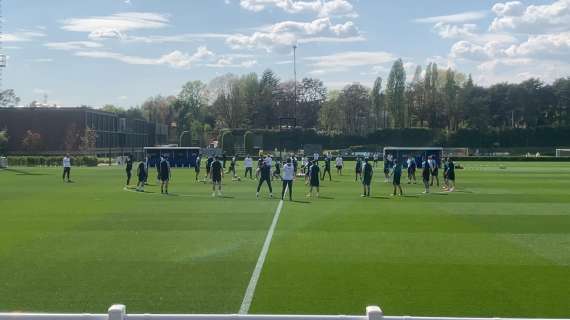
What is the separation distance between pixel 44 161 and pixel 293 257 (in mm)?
62333

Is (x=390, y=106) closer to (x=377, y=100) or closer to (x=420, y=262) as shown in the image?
(x=377, y=100)

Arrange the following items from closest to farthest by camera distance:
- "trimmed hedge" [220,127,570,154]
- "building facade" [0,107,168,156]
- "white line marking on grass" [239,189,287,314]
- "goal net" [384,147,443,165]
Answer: "white line marking on grass" [239,189,287,314]
"goal net" [384,147,443,165]
"building facade" [0,107,168,156]
"trimmed hedge" [220,127,570,154]

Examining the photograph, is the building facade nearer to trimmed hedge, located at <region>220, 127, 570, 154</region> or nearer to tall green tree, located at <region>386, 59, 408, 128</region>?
trimmed hedge, located at <region>220, 127, 570, 154</region>

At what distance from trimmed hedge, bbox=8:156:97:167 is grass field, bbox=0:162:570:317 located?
4802 centimetres

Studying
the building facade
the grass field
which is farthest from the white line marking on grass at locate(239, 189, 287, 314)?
the building facade

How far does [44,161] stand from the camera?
2724 inches

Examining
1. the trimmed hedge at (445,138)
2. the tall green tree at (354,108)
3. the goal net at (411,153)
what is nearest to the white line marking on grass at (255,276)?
the goal net at (411,153)

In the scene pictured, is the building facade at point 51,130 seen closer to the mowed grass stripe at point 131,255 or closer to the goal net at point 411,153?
the goal net at point 411,153

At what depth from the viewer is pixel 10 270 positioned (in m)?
11.2

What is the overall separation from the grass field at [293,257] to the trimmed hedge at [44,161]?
48.0m

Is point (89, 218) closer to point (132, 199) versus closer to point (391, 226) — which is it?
point (132, 199)

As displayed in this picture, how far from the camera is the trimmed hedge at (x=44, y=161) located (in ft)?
227

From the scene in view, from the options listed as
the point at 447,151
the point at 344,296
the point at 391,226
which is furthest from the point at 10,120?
the point at 344,296

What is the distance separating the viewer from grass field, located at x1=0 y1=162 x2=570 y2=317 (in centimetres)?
903
